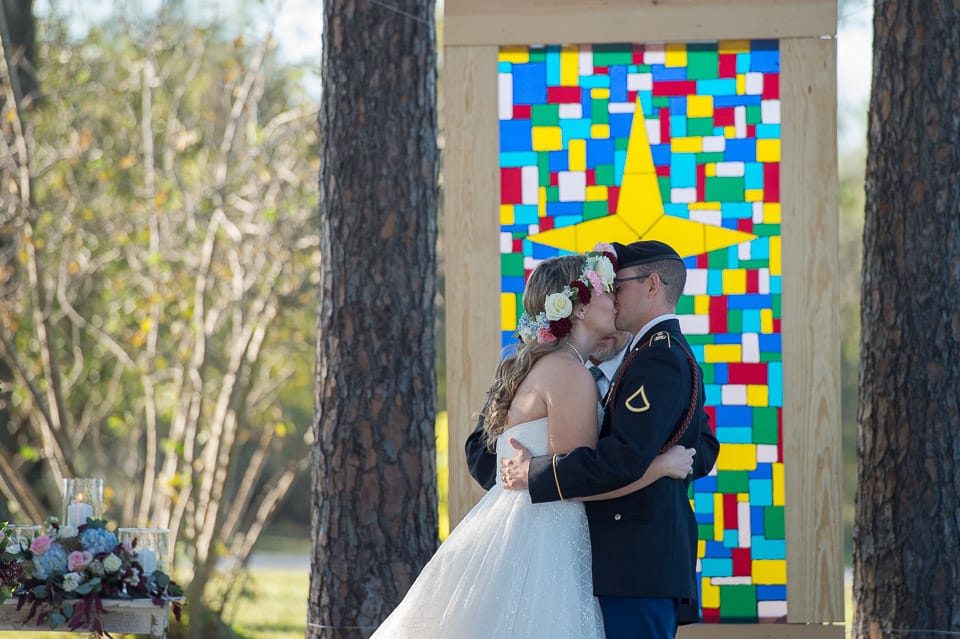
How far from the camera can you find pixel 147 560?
11.7 ft

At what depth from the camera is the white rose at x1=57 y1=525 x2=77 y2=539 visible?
351 cm

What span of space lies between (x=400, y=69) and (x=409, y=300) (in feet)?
2.62

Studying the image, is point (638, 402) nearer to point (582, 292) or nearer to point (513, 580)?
point (582, 292)

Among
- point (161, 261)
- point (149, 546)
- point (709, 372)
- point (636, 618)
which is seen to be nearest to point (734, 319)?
point (709, 372)

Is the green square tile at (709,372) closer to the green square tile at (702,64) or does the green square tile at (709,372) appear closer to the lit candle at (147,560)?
the green square tile at (702,64)

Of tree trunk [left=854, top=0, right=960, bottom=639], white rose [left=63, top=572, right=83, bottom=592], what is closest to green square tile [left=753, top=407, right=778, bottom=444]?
tree trunk [left=854, top=0, right=960, bottom=639]

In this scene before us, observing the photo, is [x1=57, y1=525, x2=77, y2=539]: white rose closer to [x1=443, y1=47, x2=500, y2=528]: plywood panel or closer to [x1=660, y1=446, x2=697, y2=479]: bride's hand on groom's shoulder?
[x1=443, y1=47, x2=500, y2=528]: plywood panel

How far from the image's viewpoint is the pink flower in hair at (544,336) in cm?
295

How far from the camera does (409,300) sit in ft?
13.2

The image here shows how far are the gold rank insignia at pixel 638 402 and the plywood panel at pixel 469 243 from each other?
44.2 inches

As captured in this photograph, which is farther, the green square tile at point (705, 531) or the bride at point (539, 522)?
the green square tile at point (705, 531)

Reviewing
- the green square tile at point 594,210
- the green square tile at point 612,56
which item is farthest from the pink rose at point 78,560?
the green square tile at point 612,56

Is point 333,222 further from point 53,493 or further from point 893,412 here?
point 53,493

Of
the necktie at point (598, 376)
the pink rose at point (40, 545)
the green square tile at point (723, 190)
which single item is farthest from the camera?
the green square tile at point (723, 190)
